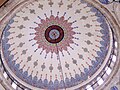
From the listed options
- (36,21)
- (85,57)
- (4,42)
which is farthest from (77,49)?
(4,42)

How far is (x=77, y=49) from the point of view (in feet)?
53.3

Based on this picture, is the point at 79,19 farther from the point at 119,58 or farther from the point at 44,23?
the point at 119,58

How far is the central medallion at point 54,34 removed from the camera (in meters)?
→ 15.5

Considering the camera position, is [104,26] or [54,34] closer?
[104,26]

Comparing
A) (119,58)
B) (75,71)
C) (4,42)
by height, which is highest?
(4,42)

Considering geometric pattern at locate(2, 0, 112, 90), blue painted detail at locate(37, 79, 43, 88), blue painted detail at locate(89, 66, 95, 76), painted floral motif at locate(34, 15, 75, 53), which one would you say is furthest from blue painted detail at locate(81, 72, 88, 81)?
blue painted detail at locate(37, 79, 43, 88)

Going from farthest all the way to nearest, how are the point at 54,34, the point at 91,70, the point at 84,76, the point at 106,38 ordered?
the point at 84,76 < the point at 91,70 < the point at 54,34 < the point at 106,38

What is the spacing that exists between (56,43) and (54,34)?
781mm

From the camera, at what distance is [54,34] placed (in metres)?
15.5

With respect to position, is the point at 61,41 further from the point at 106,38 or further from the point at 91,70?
the point at 106,38

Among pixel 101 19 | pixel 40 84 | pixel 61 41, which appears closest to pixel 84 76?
pixel 61 41

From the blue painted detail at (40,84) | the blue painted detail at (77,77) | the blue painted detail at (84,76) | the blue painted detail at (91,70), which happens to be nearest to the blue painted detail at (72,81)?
the blue painted detail at (77,77)

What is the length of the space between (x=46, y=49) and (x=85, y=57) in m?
2.18

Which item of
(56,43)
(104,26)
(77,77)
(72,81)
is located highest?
(56,43)
